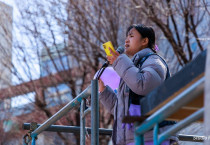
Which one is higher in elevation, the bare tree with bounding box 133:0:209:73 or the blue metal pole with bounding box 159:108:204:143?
the bare tree with bounding box 133:0:209:73

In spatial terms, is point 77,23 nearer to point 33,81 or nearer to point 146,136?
point 33,81

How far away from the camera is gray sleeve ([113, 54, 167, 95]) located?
3.59m

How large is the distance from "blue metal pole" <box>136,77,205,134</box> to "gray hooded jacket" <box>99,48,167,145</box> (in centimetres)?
99

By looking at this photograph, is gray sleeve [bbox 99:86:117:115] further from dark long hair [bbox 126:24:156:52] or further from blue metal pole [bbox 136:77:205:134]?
blue metal pole [bbox 136:77:205:134]

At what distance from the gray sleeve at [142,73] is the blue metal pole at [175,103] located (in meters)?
0.99

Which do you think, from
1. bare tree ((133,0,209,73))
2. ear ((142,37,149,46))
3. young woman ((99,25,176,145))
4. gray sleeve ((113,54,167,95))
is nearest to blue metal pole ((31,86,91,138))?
young woman ((99,25,176,145))

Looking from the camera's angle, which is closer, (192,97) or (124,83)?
(192,97)

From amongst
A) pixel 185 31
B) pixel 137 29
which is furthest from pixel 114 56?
pixel 185 31

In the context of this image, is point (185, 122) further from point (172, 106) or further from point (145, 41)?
point (145, 41)

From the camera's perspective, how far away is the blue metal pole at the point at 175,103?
2227 mm

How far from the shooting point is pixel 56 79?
12547 mm

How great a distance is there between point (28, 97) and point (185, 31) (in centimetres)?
432

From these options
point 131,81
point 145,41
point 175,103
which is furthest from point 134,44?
point 175,103

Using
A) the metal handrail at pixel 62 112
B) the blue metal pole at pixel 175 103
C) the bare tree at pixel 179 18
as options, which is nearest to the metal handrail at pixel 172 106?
the blue metal pole at pixel 175 103
